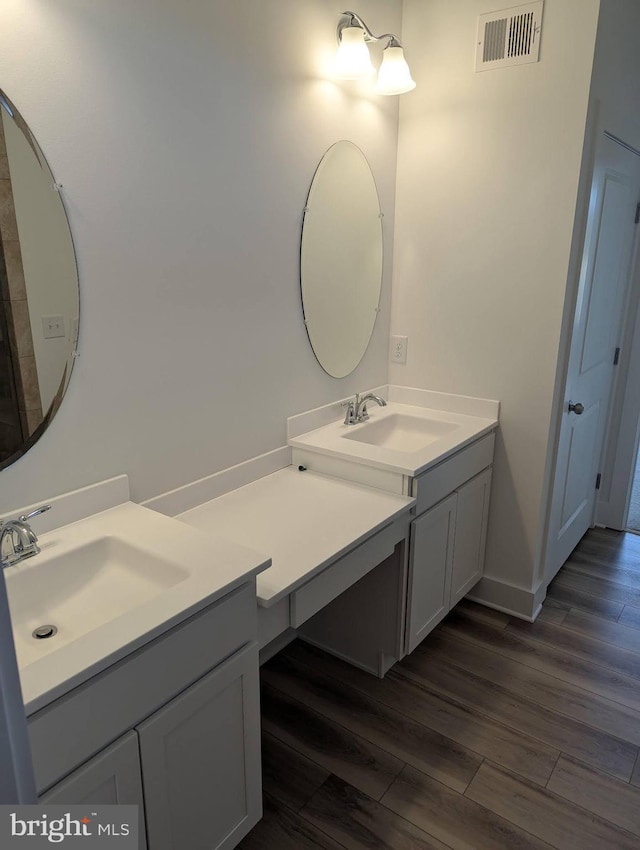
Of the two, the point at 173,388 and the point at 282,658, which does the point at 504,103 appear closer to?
the point at 173,388

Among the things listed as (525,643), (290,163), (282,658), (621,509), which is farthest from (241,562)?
(621,509)

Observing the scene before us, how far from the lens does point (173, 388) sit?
174 centimetres

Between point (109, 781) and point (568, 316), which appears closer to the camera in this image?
point (109, 781)

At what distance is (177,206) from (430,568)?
1486 millimetres

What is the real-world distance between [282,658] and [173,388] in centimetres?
122

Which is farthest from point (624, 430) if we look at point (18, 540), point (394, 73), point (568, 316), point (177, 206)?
point (18, 540)

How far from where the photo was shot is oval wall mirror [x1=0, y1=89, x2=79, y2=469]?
1.30 metres

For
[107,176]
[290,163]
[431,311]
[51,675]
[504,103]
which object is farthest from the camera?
[431,311]

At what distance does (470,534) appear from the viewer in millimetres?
2498

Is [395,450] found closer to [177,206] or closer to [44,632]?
[177,206]

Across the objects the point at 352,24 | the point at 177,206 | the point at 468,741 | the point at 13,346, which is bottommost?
the point at 468,741

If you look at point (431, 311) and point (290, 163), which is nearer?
point (290, 163)

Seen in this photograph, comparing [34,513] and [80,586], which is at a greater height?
[34,513]

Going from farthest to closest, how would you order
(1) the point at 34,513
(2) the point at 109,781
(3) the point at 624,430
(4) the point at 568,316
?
(3) the point at 624,430 < (4) the point at 568,316 < (1) the point at 34,513 < (2) the point at 109,781
